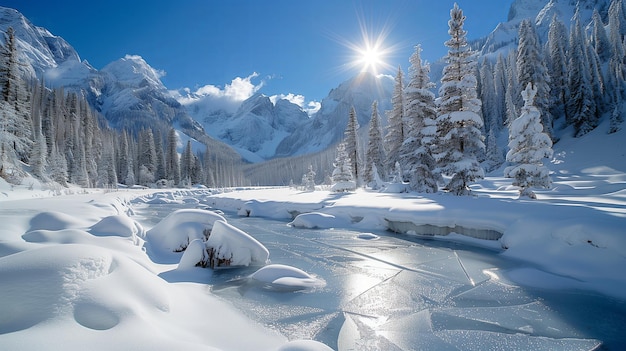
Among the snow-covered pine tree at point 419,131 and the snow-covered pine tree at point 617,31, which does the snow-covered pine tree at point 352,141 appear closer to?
the snow-covered pine tree at point 419,131

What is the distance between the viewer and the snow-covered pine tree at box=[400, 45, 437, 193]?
867 inches

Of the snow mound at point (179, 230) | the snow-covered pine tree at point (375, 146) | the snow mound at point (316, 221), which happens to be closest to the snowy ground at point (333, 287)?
the snow mound at point (179, 230)

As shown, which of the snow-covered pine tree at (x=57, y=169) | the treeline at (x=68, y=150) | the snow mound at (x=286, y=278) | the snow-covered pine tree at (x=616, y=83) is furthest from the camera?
the snow-covered pine tree at (x=57, y=169)

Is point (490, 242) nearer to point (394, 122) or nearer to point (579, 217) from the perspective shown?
point (579, 217)

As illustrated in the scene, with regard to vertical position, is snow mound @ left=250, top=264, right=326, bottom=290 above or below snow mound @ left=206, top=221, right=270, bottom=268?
below

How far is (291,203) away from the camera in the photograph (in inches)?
854

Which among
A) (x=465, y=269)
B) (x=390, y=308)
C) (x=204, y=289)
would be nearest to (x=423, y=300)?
(x=390, y=308)

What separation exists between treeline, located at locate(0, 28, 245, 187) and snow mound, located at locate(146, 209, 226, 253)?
21.9 meters

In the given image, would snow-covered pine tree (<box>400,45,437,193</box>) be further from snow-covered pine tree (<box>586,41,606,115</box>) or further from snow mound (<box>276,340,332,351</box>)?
snow-covered pine tree (<box>586,41,606,115</box>)

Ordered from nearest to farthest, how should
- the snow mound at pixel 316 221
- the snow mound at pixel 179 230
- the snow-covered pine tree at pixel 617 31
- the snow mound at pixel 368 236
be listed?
the snow mound at pixel 179 230 < the snow mound at pixel 368 236 < the snow mound at pixel 316 221 < the snow-covered pine tree at pixel 617 31

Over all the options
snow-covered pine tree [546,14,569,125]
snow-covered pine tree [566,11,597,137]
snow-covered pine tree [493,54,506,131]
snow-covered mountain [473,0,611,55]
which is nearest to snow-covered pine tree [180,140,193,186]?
snow-covered pine tree [493,54,506,131]

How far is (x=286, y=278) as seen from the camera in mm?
7395

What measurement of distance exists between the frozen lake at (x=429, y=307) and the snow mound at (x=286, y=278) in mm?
294

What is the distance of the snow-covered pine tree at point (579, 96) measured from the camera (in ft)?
116
